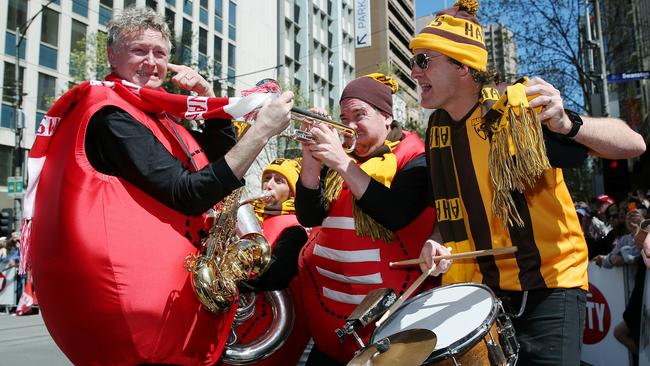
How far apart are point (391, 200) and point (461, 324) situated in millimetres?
894

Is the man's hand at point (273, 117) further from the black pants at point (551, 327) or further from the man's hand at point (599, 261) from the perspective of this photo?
the man's hand at point (599, 261)

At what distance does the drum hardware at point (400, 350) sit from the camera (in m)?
1.93

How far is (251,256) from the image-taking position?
2.69 metres

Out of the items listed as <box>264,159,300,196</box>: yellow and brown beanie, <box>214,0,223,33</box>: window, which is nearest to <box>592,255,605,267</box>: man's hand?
<box>264,159,300,196</box>: yellow and brown beanie

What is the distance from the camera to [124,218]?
87.4 inches

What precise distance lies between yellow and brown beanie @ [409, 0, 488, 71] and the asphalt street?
540 cm

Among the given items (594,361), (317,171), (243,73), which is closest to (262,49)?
(243,73)

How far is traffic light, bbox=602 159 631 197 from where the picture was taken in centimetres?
1413

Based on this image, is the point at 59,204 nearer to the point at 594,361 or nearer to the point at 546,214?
the point at 546,214

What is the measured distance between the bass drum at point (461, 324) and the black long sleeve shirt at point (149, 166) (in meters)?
0.81

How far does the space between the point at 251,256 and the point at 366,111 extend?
1084 millimetres

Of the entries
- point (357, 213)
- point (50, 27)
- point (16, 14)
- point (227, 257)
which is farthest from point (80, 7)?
point (227, 257)

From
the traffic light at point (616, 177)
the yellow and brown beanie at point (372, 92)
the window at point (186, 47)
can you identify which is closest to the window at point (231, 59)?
the window at point (186, 47)

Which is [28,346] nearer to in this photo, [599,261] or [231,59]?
[599,261]
